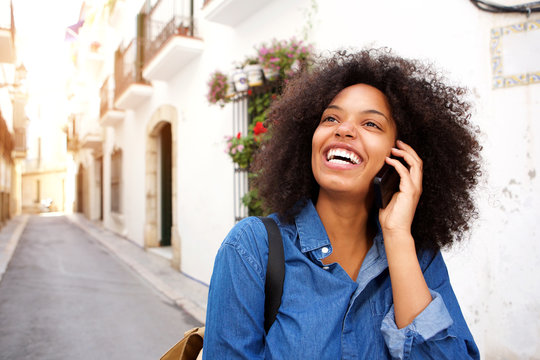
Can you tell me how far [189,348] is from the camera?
4.90ft

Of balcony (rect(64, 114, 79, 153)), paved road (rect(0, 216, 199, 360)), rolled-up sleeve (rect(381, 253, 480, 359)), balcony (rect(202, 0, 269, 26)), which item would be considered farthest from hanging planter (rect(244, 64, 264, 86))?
balcony (rect(64, 114, 79, 153))

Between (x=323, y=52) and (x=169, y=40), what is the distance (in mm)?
3613

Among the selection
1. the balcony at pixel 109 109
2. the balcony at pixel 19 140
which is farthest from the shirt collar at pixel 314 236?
the balcony at pixel 19 140

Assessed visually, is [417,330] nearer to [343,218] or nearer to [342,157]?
[343,218]

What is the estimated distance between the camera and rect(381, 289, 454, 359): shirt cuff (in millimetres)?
1238

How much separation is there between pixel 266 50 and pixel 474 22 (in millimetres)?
2079

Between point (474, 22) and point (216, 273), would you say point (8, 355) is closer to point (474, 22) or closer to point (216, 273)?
point (216, 273)

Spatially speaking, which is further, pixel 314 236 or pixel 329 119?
pixel 329 119

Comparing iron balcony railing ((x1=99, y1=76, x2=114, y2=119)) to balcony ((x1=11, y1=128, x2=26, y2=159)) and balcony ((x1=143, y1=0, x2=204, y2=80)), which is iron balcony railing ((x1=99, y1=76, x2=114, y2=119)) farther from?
balcony ((x1=11, y1=128, x2=26, y2=159))

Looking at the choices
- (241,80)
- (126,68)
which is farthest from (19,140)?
(241,80)

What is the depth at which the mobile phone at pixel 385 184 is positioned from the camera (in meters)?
1.50

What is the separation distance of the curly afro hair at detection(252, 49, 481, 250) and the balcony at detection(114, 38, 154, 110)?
8.54 meters

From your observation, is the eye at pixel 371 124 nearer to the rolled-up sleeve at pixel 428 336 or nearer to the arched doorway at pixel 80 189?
the rolled-up sleeve at pixel 428 336

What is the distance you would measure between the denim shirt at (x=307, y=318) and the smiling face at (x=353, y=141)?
12.4 inches
